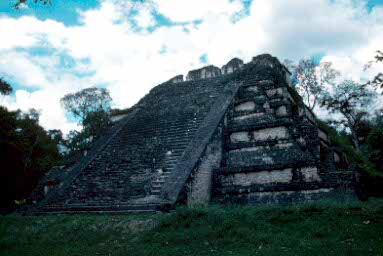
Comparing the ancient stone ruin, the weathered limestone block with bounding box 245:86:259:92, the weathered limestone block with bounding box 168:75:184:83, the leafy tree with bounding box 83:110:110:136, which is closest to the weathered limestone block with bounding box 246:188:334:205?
the ancient stone ruin

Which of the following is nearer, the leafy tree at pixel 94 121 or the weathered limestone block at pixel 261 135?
the weathered limestone block at pixel 261 135

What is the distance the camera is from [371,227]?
183 inches

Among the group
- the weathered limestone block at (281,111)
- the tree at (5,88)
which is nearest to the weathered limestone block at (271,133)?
the weathered limestone block at (281,111)

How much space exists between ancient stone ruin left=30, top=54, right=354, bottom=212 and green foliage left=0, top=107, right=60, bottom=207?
24.5 ft

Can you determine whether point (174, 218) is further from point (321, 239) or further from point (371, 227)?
point (371, 227)

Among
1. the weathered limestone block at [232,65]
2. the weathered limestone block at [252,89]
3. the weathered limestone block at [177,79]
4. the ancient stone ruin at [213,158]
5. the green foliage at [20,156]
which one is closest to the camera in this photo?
the ancient stone ruin at [213,158]

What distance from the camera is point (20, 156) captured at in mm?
20266

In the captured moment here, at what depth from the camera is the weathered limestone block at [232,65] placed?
1464cm

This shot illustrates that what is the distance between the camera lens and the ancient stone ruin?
7469mm

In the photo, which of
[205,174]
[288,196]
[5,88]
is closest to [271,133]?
[288,196]

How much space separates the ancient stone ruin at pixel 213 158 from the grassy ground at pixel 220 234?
1.12 m

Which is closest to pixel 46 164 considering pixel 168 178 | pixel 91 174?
pixel 91 174

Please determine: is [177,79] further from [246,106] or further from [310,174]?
[310,174]

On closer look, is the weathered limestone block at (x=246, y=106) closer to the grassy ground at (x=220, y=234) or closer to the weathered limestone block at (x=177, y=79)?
the grassy ground at (x=220, y=234)
